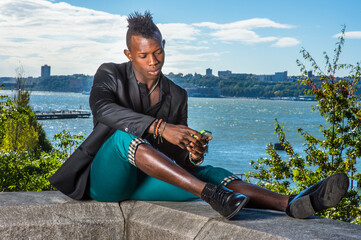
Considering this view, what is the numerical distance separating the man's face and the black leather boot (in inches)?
30.6

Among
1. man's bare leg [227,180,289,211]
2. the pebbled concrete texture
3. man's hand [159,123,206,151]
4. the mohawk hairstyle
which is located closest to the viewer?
the pebbled concrete texture

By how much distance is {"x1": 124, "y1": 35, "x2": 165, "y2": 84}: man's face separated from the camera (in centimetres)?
280

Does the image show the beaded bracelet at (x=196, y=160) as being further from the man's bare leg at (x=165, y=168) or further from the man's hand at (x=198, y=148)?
the man's bare leg at (x=165, y=168)

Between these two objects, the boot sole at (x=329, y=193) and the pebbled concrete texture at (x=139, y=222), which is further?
the boot sole at (x=329, y=193)

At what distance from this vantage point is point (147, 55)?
9.22ft

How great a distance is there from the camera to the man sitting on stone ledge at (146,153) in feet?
8.09

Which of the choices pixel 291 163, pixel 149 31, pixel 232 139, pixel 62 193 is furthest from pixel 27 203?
pixel 232 139

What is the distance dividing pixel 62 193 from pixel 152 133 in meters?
Answer: 0.81

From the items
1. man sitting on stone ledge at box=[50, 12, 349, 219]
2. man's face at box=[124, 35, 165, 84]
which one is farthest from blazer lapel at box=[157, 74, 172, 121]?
man's face at box=[124, 35, 165, 84]

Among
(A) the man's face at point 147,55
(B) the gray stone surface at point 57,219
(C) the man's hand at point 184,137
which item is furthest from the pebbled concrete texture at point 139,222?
(A) the man's face at point 147,55

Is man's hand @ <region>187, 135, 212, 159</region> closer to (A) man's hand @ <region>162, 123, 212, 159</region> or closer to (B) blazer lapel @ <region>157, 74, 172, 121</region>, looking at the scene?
(A) man's hand @ <region>162, 123, 212, 159</region>

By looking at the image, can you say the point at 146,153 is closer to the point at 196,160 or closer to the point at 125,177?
the point at 125,177

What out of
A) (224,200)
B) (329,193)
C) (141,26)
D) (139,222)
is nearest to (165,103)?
(141,26)

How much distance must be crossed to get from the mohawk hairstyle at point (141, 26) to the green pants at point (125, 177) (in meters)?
0.58
